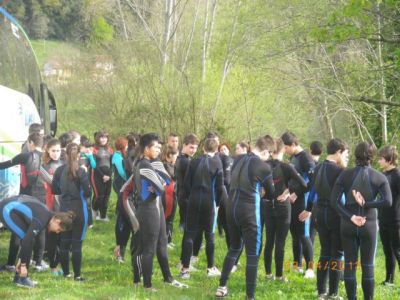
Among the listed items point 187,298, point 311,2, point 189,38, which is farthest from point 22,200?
point 189,38

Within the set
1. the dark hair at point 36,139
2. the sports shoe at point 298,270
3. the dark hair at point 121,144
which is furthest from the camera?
the dark hair at point 121,144

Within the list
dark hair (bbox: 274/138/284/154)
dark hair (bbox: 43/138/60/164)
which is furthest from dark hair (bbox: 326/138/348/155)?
dark hair (bbox: 43/138/60/164)

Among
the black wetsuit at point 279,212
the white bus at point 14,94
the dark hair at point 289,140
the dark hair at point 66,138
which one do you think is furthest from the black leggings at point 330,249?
the white bus at point 14,94

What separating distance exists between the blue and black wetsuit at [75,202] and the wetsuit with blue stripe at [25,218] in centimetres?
84

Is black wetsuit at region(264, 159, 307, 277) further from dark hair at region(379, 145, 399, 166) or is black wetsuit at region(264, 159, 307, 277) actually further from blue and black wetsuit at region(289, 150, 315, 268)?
dark hair at region(379, 145, 399, 166)

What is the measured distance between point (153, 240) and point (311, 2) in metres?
10.0

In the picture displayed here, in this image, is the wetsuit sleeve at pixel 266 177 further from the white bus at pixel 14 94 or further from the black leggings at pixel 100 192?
the black leggings at pixel 100 192

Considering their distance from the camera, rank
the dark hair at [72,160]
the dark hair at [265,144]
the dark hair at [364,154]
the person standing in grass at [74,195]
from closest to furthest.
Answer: the dark hair at [364,154] → the dark hair at [265,144] → the dark hair at [72,160] → the person standing in grass at [74,195]

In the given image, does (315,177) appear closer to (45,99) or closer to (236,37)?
(45,99)

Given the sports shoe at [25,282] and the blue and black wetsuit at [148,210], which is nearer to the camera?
the blue and black wetsuit at [148,210]

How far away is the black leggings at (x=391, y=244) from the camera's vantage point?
30.0 feet

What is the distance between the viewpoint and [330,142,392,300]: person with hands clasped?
7.52 meters

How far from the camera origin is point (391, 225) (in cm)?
918

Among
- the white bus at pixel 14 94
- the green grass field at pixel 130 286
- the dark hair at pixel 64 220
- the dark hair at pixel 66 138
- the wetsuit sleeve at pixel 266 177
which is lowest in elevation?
the green grass field at pixel 130 286
